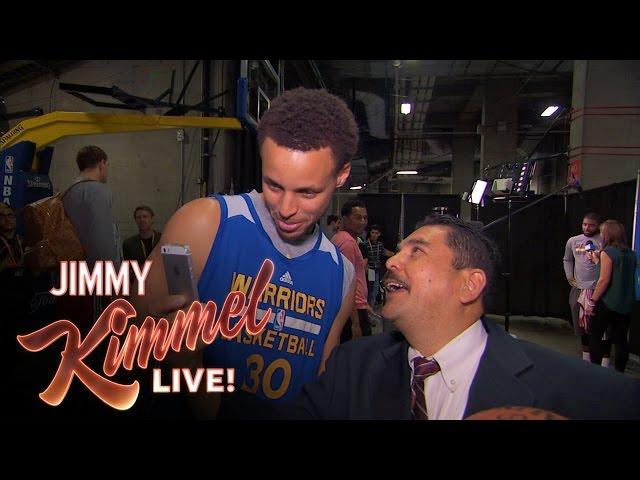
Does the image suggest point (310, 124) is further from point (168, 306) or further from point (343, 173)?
point (168, 306)

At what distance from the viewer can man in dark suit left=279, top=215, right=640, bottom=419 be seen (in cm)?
135

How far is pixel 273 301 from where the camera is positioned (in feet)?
4.75

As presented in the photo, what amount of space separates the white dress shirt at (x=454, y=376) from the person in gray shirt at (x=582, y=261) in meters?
1.91

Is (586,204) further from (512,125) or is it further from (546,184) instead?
(546,184)

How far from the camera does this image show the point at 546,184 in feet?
37.7

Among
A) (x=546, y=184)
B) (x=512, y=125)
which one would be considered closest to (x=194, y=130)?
(x=512, y=125)

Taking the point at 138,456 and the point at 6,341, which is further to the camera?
Answer: the point at 6,341

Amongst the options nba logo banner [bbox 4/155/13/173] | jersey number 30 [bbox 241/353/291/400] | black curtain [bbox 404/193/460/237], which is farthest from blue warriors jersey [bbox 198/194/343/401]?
black curtain [bbox 404/193/460/237]

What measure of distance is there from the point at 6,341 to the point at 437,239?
1.85m

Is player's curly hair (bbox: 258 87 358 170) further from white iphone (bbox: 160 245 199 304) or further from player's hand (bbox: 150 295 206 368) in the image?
player's hand (bbox: 150 295 206 368)

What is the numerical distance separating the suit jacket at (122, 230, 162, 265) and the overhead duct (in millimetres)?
3304

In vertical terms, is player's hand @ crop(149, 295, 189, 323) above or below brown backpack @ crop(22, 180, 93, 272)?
below

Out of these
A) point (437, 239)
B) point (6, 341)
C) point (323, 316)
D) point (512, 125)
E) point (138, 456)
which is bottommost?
point (138, 456)

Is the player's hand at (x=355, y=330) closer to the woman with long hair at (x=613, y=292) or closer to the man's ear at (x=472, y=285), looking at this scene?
the man's ear at (x=472, y=285)
